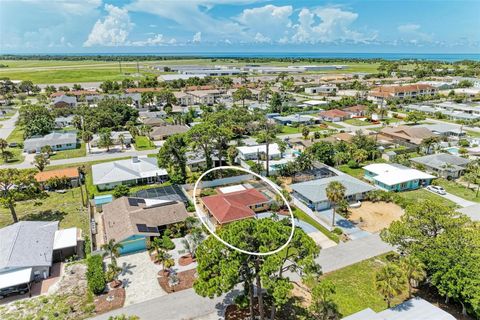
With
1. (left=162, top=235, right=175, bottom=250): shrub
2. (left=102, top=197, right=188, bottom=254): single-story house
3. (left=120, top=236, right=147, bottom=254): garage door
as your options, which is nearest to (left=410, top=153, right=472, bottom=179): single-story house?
(left=102, top=197, right=188, bottom=254): single-story house

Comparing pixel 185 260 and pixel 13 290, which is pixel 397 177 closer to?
pixel 185 260

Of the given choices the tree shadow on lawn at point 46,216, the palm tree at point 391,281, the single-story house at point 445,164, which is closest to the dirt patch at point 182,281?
the palm tree at point 391,281

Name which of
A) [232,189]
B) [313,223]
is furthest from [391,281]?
[232,189]

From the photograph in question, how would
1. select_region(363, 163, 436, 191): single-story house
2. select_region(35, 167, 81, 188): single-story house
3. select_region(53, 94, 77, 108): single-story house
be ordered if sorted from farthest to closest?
1. select_region(53, 94, 77, 108): single-story house
2. select_region(35, 167, 81, 188): single-story house
3. select_region(363, 163, 436, 191): single-story house

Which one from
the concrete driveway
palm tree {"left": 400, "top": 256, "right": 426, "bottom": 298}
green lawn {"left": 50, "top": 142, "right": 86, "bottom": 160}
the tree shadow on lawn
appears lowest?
the concrete driveway

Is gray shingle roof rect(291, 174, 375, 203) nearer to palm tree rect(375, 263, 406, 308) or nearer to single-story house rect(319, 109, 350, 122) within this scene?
palm tree rect(375, 263, 406, 308)

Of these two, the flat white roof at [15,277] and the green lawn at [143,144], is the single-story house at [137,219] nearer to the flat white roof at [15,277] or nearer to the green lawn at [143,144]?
the flat white roof at [15,277]
